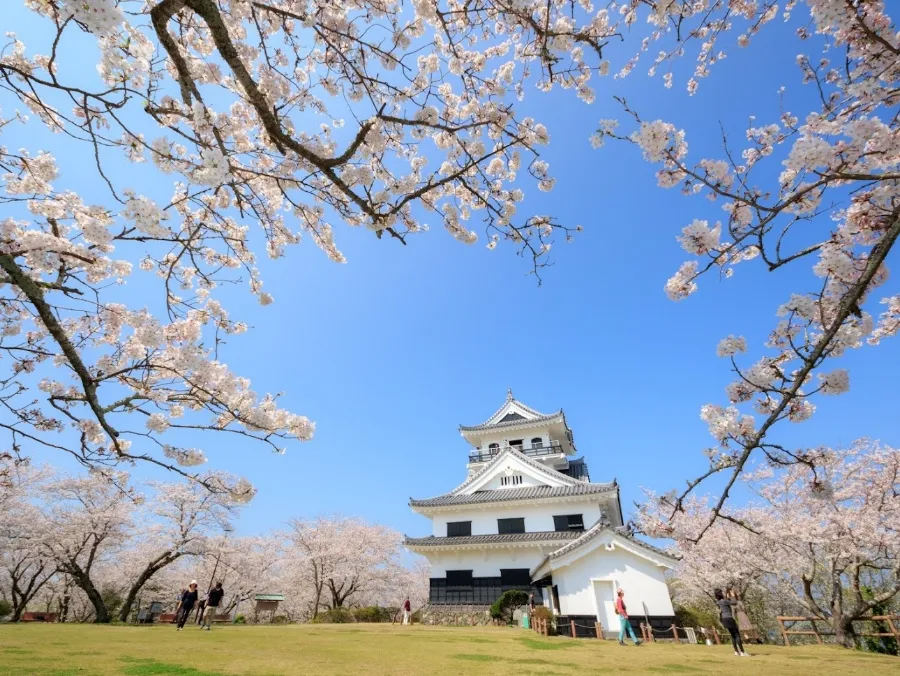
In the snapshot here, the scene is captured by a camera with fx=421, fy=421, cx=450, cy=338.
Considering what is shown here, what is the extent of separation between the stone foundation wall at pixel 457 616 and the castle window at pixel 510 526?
11.4 ft

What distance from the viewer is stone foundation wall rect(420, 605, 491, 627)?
1797 centimetres

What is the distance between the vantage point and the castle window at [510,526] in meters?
20.7

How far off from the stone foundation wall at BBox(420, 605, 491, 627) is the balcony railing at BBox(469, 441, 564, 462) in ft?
27.1

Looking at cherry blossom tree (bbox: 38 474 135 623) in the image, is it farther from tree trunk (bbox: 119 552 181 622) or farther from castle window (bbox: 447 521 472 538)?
castle window (bbox: 447 521 472 538)

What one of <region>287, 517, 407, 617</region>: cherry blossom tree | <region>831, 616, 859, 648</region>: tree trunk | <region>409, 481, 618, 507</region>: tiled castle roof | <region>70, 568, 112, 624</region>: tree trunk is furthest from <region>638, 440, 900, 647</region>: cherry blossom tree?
<region>70, 568, 112, 624</region>: tree trunk

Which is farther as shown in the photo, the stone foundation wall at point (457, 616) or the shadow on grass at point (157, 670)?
the stone foundation wall at point (457, 616)

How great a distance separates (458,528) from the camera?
21.6 m

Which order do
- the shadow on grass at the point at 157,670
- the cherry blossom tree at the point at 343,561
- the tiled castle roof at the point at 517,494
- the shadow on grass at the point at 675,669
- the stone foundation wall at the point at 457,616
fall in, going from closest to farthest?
1. the shadow on grass at the point at 157,670
2. the shadow on grass at the point at 675,669
3. the stone foundation wall at the point at 457,616
4. the tiled castle roof at the point at 517,494
5. the cherry blossom tree at the point at 343,561

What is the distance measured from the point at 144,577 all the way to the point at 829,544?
27137mm

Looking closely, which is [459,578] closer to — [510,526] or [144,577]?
[510,526]

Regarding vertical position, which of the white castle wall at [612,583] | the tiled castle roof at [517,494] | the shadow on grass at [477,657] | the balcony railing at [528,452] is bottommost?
the shadow on grass at [477,657]

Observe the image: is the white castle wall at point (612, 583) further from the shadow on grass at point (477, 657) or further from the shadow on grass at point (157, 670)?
the shadow on grass at point (157, 670)

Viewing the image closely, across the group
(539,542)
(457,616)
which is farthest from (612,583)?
(457,616)

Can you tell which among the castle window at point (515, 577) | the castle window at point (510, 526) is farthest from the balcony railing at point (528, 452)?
the castle window at point (515, 577)
